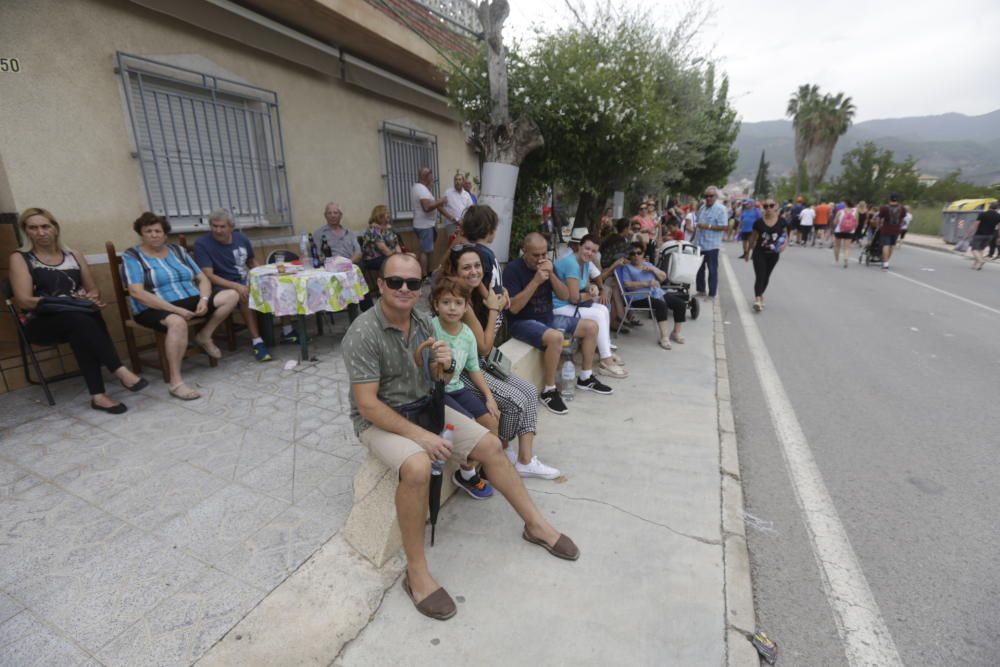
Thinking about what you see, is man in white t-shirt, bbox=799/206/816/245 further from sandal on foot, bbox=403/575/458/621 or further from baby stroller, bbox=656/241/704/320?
sandal on foot, bbox=403/575/458/621

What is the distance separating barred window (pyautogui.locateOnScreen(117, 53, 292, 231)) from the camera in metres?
4.91

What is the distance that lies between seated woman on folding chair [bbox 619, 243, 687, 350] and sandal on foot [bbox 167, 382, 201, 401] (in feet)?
15.0

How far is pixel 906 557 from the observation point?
2.51 meters

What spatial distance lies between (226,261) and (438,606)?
169 inches

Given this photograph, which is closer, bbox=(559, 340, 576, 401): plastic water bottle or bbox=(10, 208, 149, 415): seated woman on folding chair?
bbox=(10, 208, 149, 415): seated woman on folding chair

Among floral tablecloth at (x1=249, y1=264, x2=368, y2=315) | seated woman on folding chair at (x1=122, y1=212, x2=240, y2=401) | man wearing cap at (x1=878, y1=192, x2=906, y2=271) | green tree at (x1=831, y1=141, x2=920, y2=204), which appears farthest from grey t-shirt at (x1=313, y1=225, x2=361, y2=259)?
green tree at (x1=831, y1=141, x2=920, y2=204)

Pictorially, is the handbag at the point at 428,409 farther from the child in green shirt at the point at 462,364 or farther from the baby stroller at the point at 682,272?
the baby stroller at the point at 682,272

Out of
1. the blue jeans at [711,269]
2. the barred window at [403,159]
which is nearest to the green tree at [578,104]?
the blue jeans at [711,269]

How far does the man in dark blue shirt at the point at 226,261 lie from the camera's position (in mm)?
4801

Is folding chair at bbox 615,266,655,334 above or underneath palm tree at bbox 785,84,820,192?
underneath

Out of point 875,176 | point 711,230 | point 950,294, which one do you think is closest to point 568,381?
point 711,230

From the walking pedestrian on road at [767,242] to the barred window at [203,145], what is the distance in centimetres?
710

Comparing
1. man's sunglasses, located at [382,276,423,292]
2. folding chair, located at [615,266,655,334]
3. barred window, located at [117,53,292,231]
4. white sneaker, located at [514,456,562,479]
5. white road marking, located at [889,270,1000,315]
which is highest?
barred window, located at [117,53,292,231]

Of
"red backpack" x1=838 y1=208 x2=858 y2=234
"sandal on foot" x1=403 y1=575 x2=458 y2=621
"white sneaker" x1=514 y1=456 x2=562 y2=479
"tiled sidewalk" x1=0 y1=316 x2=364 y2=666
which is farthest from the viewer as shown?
"red backpack" x1=838 y1=208 x2=858 y2=234
